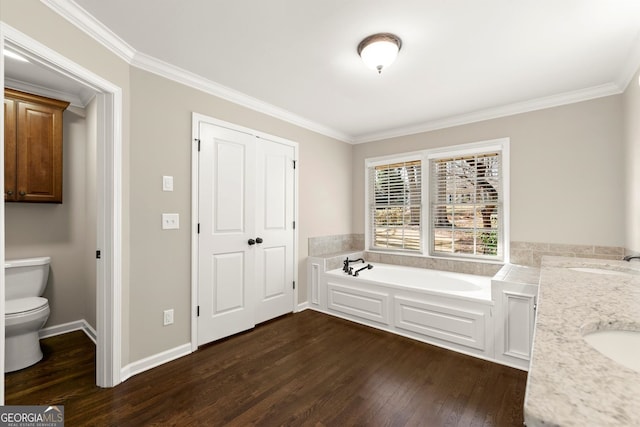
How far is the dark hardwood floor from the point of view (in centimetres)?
176

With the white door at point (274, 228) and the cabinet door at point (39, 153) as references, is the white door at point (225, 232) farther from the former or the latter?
the cabinet door at point (39, 153)

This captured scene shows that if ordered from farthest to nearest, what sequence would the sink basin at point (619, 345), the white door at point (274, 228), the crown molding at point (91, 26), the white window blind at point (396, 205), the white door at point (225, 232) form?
the white window blind at point (396, 205) < the white door at point (274, 228) < the white door at point (225, 232) < the crown molding at point (91, 26) < the sink basin at point (619, 345)

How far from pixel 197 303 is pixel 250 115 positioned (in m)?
2.00

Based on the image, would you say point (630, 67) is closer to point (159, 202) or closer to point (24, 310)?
point (159, 202)

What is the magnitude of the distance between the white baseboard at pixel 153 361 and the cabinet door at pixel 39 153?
1.84 meters

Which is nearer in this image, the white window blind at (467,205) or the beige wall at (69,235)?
the beige wall at (69,235)

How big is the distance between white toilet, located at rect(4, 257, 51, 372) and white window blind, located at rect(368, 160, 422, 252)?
3827mm

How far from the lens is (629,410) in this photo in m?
0.46

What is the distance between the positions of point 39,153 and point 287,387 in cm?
311

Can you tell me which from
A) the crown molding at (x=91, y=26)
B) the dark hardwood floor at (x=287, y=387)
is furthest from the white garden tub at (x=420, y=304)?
the crown molding at (x=91, y=26)

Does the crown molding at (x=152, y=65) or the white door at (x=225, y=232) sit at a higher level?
the crown molding at (x=152, y=65)

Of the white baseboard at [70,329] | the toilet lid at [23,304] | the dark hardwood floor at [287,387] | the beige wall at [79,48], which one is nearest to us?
the beige wall at [79,48]

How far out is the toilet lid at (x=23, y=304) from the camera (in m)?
2.20

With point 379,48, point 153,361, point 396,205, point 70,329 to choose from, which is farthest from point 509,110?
point 70,329
